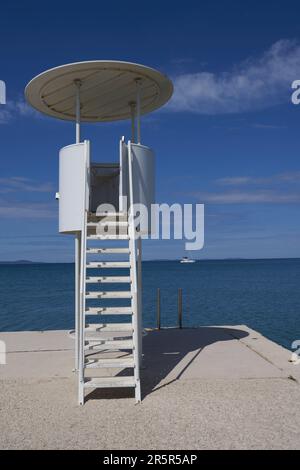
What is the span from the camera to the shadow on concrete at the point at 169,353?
29.0ft

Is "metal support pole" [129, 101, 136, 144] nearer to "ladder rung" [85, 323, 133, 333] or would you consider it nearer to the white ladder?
the white ladder

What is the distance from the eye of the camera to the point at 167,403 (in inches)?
311

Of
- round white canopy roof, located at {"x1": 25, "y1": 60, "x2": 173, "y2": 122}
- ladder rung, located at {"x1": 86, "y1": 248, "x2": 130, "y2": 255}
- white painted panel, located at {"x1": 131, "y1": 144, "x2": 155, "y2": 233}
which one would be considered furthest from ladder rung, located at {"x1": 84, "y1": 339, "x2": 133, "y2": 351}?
round white canopy roof, located at {"x1": 25, "y1": 60, "x2": 173, "y2": 122}

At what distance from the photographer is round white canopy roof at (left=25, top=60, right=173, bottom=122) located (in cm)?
991

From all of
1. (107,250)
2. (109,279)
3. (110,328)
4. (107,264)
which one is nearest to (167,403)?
(110,328)

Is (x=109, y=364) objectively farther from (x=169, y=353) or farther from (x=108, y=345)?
(x=169, y=353)

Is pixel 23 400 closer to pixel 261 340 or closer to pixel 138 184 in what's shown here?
pixel 138 184

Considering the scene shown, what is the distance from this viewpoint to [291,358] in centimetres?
1086

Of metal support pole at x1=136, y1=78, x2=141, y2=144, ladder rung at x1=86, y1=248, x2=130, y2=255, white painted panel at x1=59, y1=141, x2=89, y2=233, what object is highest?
metal support pole at x1=136, y1=78, x2=141, y2=144

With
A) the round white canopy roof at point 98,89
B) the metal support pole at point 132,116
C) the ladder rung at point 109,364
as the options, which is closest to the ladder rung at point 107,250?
the ladder rung at point 109,364

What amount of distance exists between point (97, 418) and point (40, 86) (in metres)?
6.90

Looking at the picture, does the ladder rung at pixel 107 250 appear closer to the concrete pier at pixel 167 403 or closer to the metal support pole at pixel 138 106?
the concrete pier at pixel 167 403

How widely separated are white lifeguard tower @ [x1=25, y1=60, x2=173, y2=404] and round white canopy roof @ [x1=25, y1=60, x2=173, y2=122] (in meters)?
0.02
